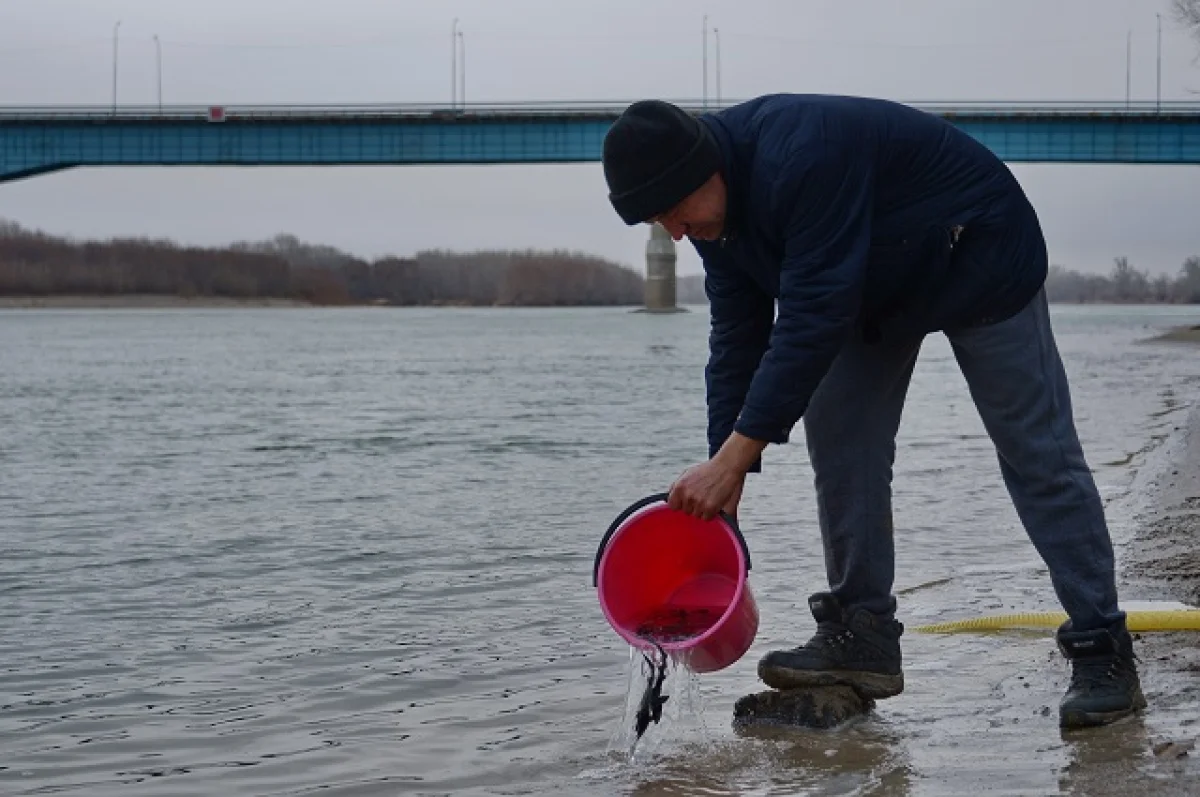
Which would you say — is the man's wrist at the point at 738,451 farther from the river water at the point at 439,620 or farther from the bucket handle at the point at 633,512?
the river water at the point at 439,620

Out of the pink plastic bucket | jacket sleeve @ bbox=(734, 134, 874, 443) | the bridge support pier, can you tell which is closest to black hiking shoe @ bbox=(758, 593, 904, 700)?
the pink plastic bucket

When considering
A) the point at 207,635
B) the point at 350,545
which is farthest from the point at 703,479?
the point at 350,545

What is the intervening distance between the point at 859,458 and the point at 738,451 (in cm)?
59

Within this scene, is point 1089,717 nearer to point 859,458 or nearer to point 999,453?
point 999,453

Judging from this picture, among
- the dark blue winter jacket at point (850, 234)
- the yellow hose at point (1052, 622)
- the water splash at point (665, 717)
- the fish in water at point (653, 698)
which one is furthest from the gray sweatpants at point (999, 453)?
the yellow hose at point (1052, 622)

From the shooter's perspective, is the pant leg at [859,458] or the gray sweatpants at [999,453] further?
the pant leg at [859,458]

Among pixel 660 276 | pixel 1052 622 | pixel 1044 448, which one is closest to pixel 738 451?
pixel 1044 448

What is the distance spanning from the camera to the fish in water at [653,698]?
358cm

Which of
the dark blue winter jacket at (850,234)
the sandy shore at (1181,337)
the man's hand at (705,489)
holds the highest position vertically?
the dark blue winter jacket at (850,234)

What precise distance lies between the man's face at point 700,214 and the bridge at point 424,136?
169ft

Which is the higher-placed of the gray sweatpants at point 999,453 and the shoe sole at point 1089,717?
the gray sweatpants at point 999,453

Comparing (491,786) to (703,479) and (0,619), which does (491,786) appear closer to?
(703,479)

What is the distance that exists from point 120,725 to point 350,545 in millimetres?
3061

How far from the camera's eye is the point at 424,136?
2159 inches
